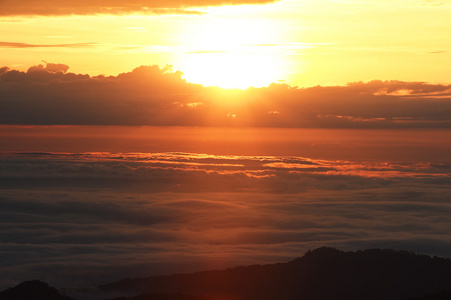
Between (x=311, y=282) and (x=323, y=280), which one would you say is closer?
(x=323, y=280)

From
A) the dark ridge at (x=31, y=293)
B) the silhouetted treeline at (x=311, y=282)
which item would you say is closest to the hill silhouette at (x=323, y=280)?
the silhouetted treeline at (x=311, y=282)

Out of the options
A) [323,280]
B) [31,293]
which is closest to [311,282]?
[323,280]

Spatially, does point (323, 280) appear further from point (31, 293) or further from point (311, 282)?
point (31, 293)

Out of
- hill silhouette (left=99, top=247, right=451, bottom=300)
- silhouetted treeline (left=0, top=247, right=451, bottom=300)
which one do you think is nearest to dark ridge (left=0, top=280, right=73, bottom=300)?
silhouetted treeline (left=0, top=247, right=451, bottom=300)

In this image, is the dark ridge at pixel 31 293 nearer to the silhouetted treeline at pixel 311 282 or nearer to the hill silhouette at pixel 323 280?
the silhouetted treeline at pixel 311 282

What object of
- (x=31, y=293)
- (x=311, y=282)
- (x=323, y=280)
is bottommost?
(x=311, y=282)
